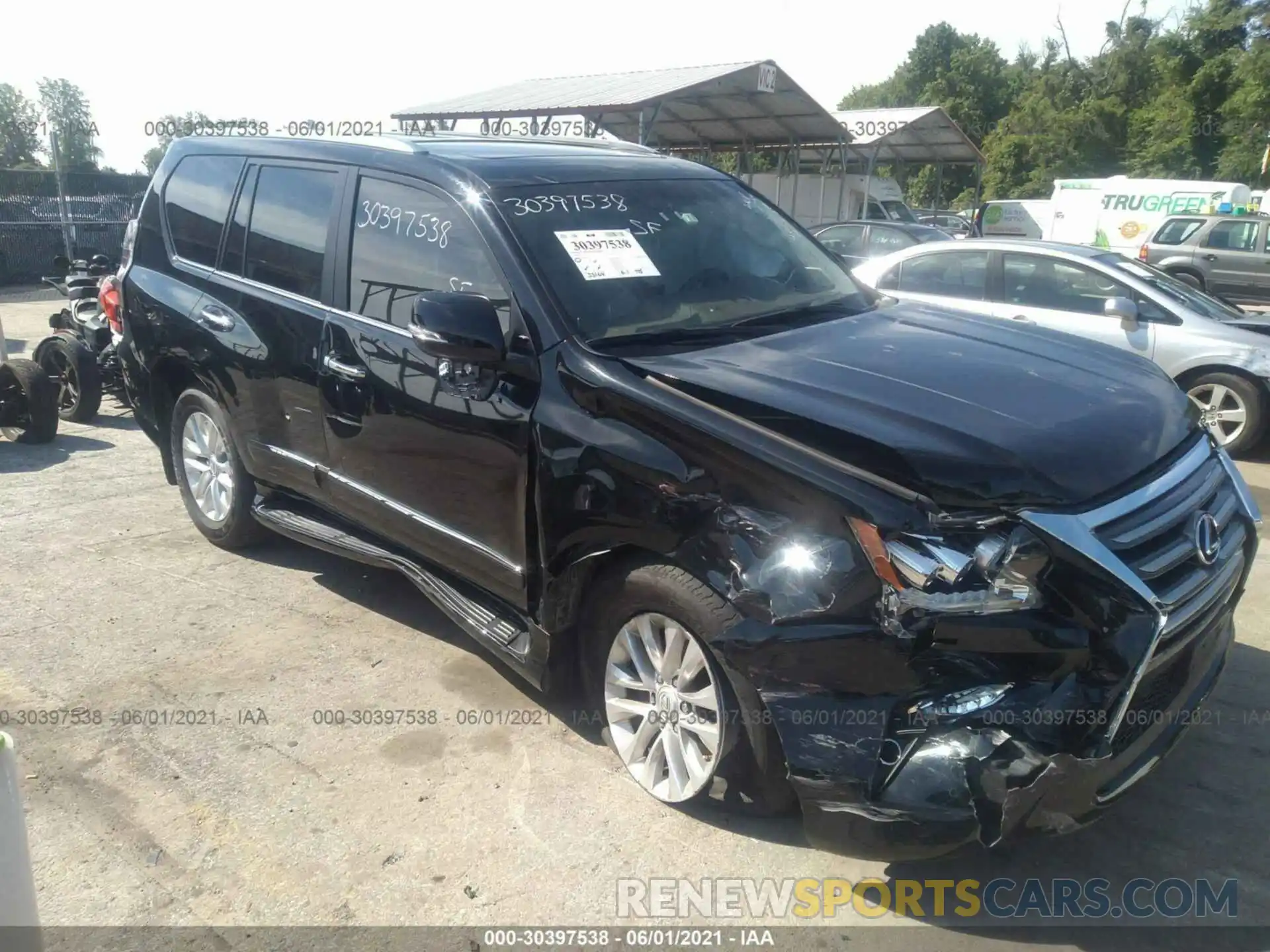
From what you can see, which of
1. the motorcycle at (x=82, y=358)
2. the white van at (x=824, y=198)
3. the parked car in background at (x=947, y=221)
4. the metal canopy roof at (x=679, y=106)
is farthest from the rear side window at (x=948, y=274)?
the white van at (x=824, y=198)

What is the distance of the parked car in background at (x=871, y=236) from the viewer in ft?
51.2

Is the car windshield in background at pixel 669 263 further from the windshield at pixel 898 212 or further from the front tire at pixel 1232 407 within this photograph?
the windshield at pixel 898 212

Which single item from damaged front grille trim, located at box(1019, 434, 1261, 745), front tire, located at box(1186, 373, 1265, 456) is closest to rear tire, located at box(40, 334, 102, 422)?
damaged front grille trim, located at box(1019, 434, 1261, 745)

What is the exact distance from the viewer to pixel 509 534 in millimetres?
3479

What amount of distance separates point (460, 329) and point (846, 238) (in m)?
13.9

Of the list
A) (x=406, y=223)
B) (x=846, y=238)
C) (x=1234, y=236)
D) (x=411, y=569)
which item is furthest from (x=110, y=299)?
(x=1234, y=236)

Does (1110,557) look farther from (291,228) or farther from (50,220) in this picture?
(50,220)

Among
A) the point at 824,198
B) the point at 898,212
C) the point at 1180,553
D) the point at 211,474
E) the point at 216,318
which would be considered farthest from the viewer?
the point at 898,212

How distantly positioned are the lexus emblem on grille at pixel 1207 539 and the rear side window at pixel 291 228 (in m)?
3.31

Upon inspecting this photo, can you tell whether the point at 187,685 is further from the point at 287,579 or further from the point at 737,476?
the point at 737,476

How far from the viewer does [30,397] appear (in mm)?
7309

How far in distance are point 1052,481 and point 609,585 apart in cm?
131

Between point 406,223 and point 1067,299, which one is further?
point 1067,299

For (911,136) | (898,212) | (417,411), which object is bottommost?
(417,411)
